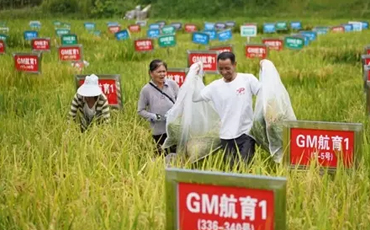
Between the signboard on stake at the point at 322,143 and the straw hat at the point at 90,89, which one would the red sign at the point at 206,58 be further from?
the signboard on stake at the point at 322,143

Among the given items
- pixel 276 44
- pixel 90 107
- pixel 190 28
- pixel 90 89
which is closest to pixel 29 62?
pixel 90 107

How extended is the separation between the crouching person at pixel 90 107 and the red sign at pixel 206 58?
354 cm

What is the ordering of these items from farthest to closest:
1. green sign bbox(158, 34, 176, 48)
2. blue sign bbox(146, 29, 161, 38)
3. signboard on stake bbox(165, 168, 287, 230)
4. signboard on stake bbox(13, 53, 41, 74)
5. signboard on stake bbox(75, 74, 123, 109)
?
blue sign bbox(146, 29, 161, 38) < green sign bbox(158, 34, 176, 48) < signboard on stake bbox(13, 53, 41, 74) < signboard on stake bbox(75, 74, 123, 109) < signboard on stake bbox(165, 168, 287, 230)

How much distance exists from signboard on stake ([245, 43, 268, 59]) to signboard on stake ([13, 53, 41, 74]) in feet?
12.9

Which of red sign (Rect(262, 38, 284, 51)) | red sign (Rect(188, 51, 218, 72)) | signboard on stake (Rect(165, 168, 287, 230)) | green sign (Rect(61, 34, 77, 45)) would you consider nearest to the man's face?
signboard on stake (Rect(165, 168, 287, 230))

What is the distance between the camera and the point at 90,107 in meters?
5.66

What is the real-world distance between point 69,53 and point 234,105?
22.8ft

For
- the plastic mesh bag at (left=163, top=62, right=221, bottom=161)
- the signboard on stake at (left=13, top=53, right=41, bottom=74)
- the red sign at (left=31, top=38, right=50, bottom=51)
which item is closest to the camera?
the plastic mesh bag at (left=163, top=62, right=221, bottom=161)

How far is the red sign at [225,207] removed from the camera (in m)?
2.42

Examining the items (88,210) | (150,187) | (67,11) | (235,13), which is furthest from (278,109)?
(67,11)

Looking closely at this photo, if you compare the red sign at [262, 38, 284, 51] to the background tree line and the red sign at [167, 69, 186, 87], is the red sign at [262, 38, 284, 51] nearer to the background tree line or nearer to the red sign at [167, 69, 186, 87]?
the red sign at [167, 69, 186, 87]

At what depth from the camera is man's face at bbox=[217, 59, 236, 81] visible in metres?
4.80

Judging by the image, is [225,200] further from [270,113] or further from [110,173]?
[270,113]

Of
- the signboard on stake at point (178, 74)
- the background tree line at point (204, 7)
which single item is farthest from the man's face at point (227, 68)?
the background tree line at point (204, 7)
